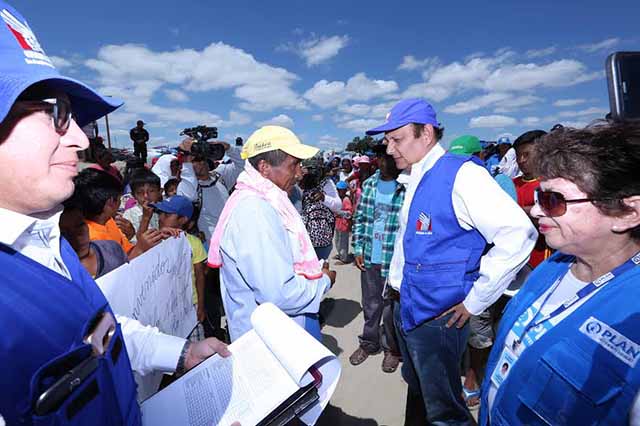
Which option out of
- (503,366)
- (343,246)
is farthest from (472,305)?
(343,246)

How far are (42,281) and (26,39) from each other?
1.76ft

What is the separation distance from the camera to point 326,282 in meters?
1.99

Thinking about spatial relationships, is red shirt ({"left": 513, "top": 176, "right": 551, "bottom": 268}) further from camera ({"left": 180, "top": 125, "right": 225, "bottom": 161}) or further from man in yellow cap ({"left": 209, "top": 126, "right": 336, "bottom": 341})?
camera ({"left": 180, "top": 125, "right": 225, "bottom": 161})

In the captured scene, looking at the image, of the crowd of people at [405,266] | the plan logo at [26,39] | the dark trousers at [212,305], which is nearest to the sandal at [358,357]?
the crowd of people at [405,266]

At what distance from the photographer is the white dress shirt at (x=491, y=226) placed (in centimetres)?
174

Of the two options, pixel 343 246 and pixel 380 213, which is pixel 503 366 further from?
pixel 343 246

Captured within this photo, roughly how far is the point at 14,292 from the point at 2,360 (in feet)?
0.40

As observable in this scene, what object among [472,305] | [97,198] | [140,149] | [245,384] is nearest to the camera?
[245,384]

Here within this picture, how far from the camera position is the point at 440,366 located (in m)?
1.91

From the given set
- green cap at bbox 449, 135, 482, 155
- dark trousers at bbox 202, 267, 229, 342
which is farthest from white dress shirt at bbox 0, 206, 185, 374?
green cap at bbox 449, 135, 482, 155

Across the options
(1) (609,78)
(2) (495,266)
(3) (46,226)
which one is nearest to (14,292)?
(3) (46,226)

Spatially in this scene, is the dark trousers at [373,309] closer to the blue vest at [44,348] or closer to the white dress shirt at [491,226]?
the white dress shirt at [491,226]

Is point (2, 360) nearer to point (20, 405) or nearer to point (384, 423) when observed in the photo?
point (20, 405)

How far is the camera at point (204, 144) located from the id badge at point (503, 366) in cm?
327
